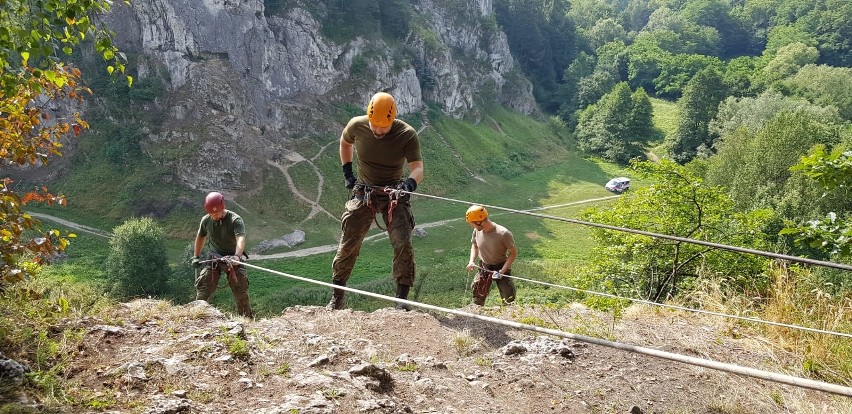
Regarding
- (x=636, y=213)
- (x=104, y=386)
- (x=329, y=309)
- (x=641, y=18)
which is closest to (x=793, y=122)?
(x=636, y=213)

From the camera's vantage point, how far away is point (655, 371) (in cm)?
550

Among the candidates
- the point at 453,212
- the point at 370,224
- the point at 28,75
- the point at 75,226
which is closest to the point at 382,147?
the point at 370,224

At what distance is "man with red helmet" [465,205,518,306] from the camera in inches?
318

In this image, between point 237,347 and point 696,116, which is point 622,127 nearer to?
point 696,116

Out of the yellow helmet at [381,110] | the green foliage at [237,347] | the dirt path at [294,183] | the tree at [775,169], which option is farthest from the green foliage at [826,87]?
the green foliage at [237,347]

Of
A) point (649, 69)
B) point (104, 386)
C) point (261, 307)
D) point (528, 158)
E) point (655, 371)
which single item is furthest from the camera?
point (649, 69)

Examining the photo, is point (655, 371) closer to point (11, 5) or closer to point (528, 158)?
point (11, 5)

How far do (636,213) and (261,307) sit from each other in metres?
16.7

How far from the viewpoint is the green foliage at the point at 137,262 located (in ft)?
81.9

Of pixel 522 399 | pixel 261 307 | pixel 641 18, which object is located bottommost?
pixel 261 307

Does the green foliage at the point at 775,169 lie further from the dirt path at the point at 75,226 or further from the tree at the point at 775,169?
the dirt path at the point at 75,226

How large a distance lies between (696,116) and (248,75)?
5002 centimetres

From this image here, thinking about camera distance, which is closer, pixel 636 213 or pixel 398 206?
A: pixel 398 206

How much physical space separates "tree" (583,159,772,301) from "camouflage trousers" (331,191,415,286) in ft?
24.8
